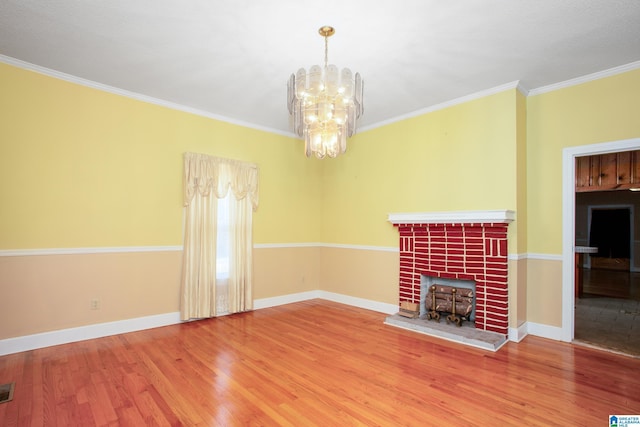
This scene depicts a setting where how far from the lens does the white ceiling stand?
2416 millimetres

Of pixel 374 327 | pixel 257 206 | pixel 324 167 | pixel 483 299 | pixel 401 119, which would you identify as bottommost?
pixel 374 327

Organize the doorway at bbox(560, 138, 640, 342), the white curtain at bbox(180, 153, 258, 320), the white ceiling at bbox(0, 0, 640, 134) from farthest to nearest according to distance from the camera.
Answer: the white curtain at bbox(180, 153, 258, 320) → the doorway at bbox(560, 138, 640, 342) → the white ceiling at bbox(0, 0, 640, 134)

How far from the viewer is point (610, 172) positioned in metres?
4.26

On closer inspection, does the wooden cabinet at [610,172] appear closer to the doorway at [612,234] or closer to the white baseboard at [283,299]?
the white baseboard at [283,299]

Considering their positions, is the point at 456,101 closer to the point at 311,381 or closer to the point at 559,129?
the point at 559,129

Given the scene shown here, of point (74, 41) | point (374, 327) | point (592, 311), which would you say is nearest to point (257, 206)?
point (374, 327)

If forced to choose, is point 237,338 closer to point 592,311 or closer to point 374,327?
point 374,327

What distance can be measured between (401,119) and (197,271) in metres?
3.59

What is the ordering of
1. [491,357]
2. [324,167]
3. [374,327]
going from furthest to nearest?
1. [324,167]
2. [374,327]
3. [491,357]

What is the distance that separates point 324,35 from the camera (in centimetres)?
273

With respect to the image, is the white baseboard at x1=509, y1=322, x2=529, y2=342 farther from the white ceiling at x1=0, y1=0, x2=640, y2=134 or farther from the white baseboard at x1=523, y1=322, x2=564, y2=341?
the white ceiling at x1=0, y1=0, x2=640, y2=134

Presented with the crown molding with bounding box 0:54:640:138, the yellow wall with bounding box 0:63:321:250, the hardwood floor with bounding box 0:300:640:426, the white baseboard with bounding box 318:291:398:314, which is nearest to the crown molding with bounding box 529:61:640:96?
the crown molding with bounding box 0:54:640:138

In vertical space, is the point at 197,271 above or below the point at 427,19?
below

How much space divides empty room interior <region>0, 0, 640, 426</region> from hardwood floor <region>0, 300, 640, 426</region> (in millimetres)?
24
